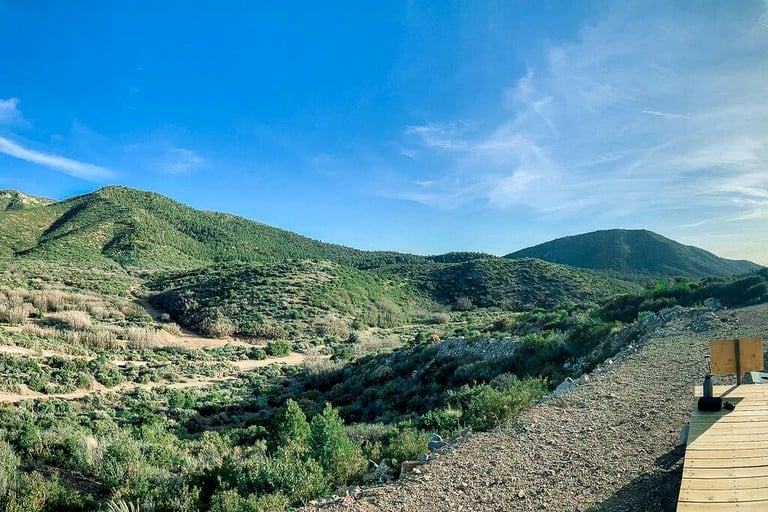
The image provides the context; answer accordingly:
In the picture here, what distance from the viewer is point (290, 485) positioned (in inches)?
213

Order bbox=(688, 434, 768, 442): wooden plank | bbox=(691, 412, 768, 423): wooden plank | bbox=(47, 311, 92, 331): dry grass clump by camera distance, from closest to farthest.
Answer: bbox=(688, 434, 768, 442): wooden plank, bbox=(691, 412, 768, 423): wooden plank, bbox=(47, 311, 92, 331): dry grass clump

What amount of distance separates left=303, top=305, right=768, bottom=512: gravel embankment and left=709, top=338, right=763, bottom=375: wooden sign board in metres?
1.09

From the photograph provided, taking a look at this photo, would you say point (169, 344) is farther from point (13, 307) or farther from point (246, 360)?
point (13, 307)

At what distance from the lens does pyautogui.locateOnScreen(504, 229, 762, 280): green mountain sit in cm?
7762

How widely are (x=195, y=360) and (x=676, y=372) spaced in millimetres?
25541

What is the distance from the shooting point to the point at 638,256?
280ft

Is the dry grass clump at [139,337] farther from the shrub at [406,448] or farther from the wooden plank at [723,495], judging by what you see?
the wooden plank at [723,495]

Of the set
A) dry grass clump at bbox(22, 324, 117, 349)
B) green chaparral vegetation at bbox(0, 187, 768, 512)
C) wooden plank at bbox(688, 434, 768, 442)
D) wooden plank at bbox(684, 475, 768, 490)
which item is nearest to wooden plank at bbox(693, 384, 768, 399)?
wooden plank at bbox(688, 434, 768, 442)

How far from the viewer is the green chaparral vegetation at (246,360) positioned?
669cm

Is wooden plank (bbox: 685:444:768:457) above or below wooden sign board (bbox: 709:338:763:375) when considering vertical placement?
below

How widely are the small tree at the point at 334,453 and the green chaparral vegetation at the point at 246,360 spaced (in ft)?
0.09

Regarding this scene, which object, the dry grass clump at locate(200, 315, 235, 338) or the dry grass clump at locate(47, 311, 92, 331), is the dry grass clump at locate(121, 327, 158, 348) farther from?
the dry grass clump at locate(200, 315, 235, 338)

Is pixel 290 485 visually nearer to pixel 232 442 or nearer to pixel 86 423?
pixel 232 442

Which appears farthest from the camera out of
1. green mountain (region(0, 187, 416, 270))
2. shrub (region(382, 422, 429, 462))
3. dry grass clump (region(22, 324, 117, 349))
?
green mountain (region(0, 187, 416, 270))
